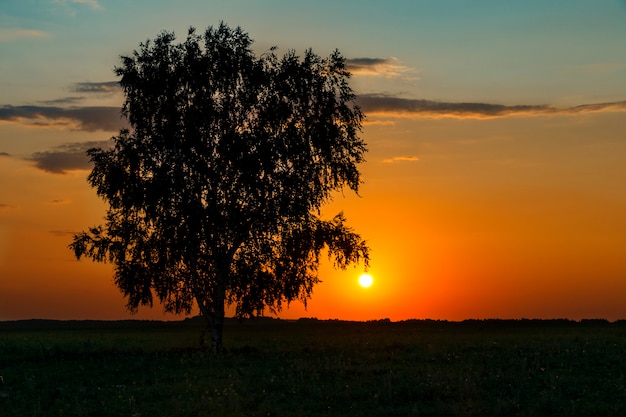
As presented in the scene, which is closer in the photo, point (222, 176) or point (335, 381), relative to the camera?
point (335, 381)

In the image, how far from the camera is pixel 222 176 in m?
45.8

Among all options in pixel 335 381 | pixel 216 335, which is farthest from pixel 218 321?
pixel 335 381

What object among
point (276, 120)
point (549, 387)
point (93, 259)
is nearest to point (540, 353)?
point (549, 387)

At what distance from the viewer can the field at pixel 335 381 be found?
26.5m

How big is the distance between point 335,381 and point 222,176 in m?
17.6

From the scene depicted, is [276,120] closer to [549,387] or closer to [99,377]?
[99,377]

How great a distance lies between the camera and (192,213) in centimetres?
4484

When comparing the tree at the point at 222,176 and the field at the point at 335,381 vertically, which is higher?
the tree at the point at 222,176

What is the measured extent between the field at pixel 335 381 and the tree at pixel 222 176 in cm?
392

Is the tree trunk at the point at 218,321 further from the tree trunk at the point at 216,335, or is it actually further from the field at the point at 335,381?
the field at the point at 335,381

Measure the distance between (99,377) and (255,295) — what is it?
457 inches

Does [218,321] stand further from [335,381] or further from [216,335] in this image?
[335,381]

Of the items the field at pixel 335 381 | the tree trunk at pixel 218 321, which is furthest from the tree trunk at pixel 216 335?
the field at pixel 335 381

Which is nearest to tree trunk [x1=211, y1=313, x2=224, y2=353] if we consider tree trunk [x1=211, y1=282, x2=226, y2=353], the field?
tree trunk [x1=211, y1=282, x2=226, y2=353]
